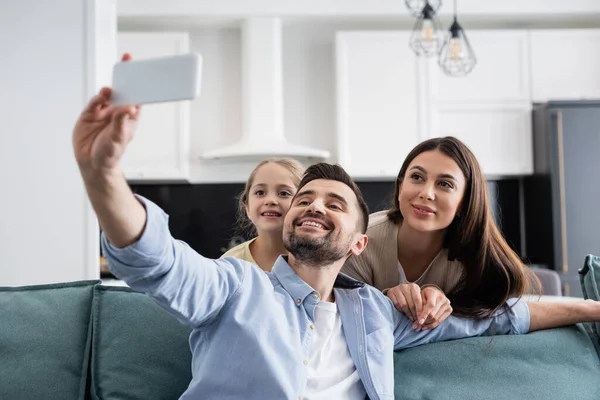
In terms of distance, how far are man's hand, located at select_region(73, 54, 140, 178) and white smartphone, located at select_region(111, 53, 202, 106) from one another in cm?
7

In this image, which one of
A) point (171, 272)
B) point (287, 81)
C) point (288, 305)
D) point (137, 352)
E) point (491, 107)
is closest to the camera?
point (171, 272)

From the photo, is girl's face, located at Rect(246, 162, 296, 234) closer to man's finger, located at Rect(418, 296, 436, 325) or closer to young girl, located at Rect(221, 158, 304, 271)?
young girl, located at Rect(221, 158, 304, 271)

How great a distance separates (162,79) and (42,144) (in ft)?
8.84

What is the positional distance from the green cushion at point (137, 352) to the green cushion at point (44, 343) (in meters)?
0.04

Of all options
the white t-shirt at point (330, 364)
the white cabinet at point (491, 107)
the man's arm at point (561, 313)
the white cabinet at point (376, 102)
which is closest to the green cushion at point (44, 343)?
the white t-shirt at point (330, 364)

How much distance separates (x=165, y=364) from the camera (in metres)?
1.71

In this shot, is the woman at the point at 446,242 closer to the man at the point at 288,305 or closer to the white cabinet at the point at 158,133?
the man at the point at 288,305

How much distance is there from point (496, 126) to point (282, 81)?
5.14ft

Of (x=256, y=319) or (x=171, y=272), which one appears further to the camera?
(x=256, y=319)

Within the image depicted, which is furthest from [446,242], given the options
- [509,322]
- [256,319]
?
[256,319]

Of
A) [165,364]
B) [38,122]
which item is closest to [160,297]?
[165,364]

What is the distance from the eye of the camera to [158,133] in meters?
4.91

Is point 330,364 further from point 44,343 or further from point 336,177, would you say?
point 44,343

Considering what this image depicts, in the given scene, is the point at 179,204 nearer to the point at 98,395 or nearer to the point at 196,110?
the point at 196,110
